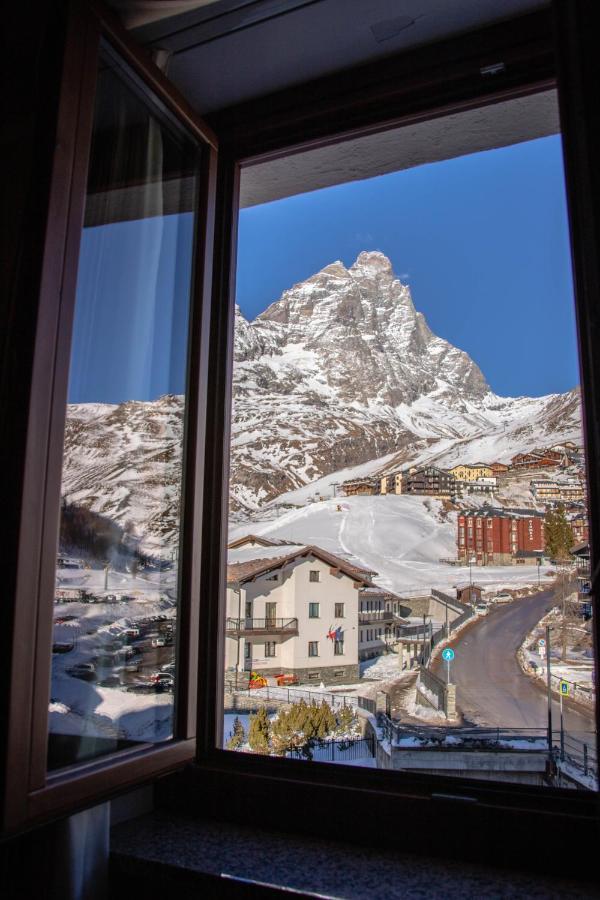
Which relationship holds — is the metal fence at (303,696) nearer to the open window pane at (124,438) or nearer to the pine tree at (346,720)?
the pine tree at (346,720)

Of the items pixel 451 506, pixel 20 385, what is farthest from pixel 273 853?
pixel 20 385

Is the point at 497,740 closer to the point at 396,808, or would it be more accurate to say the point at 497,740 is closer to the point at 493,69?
the point at 396,808

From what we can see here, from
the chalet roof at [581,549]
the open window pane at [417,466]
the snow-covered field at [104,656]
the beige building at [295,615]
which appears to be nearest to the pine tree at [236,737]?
the open window pane at [417,466]

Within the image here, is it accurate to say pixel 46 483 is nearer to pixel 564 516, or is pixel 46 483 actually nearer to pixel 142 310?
pixel 142 310

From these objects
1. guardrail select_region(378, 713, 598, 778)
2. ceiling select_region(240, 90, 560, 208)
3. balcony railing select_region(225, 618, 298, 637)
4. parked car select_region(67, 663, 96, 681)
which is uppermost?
ceiling select_region(240, 90, 560, 208)

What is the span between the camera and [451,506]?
5.06ft

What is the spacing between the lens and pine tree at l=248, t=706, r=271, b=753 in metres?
1.55

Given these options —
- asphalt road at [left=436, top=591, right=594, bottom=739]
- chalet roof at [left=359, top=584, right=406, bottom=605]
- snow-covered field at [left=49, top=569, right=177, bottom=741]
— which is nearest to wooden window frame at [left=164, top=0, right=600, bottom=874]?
asphalt road at [left=436, top=591, right=594, bottom=739]

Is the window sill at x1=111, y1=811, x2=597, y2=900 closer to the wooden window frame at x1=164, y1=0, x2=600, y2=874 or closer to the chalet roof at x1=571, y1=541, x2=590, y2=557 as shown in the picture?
the wooden window frame at x1=164, y1=0, x2=600, y2=874

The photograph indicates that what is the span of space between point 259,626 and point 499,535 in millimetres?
615

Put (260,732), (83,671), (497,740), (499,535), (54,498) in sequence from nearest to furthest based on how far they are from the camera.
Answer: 1. (54,498)
2. (83,671)
3. (497,740)
4. (499,535)
5. (260,732)

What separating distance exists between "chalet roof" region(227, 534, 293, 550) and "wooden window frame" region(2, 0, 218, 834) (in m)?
0.37

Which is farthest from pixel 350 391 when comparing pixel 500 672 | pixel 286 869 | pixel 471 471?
pixel 286 869

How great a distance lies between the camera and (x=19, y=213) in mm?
1132
